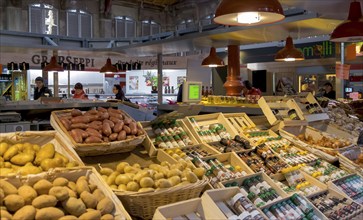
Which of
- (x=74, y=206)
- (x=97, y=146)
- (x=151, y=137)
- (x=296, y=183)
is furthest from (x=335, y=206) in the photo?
(x=74, y=206)

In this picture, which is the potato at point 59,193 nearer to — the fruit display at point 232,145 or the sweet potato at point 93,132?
the sweet potato at point 93,132

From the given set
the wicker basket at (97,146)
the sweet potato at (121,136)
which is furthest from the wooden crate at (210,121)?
the sweet potato at (121,136)

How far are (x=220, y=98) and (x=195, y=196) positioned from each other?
5.43m

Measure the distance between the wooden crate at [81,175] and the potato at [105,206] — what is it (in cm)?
4

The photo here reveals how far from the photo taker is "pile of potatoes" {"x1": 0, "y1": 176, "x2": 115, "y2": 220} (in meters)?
1.91

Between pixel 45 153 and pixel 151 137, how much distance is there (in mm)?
1174

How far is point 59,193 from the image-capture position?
6.67 ft

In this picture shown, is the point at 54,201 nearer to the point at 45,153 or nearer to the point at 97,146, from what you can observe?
the point at 45,153

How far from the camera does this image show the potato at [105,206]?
211 cm

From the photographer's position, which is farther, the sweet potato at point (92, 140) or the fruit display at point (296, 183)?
the fruit display at point (296, 183)

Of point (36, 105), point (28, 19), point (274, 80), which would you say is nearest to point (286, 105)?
point (36, 105)

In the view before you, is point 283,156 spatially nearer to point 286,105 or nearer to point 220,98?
point 286,105

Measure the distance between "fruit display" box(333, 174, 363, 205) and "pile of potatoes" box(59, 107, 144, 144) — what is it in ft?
6.04

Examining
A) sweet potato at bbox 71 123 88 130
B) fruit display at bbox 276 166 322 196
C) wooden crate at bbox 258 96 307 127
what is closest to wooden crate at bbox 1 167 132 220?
sweet potato at bbox 71 123 88 130
